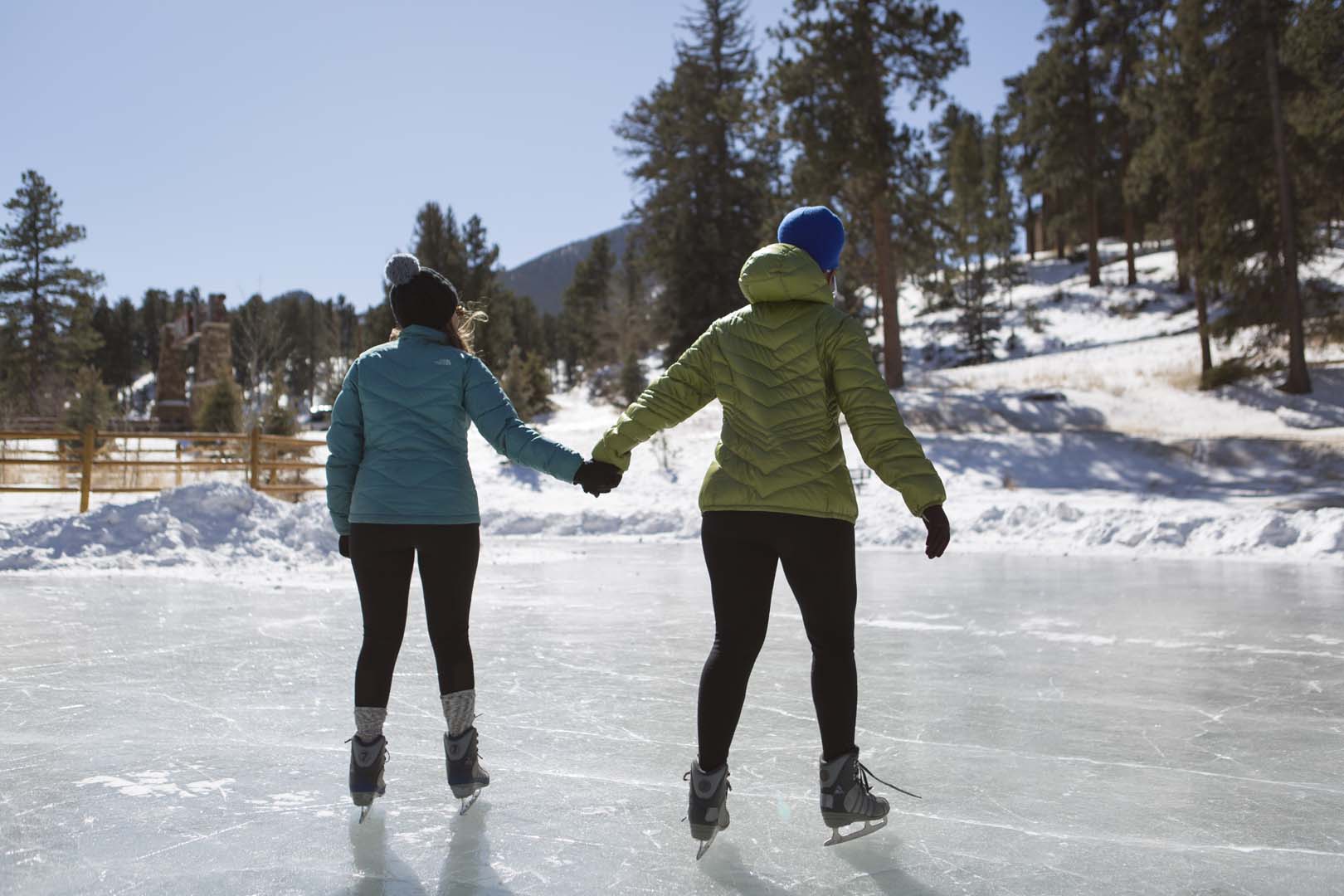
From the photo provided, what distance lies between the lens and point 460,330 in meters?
3.55

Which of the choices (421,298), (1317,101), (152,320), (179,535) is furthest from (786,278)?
(152,320)

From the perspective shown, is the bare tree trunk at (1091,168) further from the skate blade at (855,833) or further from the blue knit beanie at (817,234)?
the skate blade at (855,833)

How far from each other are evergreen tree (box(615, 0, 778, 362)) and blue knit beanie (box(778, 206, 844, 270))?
30.5 metres

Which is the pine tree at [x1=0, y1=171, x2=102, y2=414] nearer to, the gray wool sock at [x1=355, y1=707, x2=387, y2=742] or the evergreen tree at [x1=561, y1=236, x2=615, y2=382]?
the evergreen tree at [x1=561, y1=236, x2=615, y2=382]

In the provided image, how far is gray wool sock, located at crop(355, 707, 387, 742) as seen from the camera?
3270 mm

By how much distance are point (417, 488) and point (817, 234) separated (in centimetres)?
137

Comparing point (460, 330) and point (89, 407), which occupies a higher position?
point (89, 407)

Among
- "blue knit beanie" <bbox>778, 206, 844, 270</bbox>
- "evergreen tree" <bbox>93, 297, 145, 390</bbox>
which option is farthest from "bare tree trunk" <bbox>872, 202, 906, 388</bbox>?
"evergreen tree" <bbox>93, 297, 145, 390</bbox>

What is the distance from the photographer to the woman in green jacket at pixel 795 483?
2803mm

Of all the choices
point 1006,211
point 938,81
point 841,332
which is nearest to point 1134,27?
point 1006,211

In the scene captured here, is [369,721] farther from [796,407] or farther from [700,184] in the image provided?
[700,184]

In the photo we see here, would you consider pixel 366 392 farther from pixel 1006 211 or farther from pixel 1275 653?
pixel 1006 211

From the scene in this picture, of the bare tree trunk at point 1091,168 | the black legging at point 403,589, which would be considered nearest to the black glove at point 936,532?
the black legging at point 403,589

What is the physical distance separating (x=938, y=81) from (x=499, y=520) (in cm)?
1634
